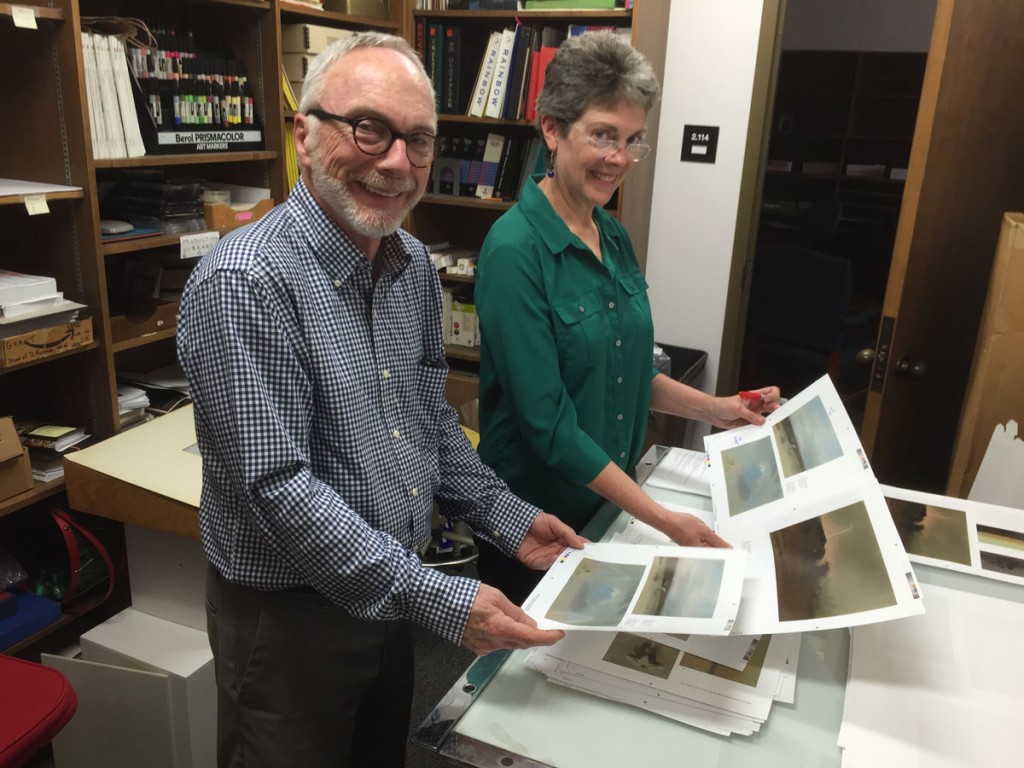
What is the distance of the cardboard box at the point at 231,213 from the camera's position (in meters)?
2.38

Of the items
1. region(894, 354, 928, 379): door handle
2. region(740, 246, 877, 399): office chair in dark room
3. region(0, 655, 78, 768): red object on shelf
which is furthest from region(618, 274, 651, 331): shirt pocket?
region(740, 246, 877, 399): office chair in dark room

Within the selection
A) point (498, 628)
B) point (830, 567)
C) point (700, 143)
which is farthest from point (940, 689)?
point (700, 143)

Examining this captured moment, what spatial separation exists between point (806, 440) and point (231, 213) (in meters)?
1.87

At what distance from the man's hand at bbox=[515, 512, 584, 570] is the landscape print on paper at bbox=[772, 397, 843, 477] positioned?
1.14 feet

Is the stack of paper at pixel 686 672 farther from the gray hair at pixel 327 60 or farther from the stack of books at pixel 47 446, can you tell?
the stack of books at pixel 47 446

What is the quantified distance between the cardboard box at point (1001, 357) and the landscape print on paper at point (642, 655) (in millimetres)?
1021

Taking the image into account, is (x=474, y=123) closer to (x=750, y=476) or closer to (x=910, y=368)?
(x=910, y=368)

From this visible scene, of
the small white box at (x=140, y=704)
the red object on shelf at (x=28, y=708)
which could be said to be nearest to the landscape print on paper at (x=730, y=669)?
the red object on shelf at (x=28, y=708)

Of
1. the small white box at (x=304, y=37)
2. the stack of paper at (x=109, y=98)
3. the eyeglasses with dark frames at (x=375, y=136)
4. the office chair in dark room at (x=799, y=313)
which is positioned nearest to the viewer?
the eyeglasses with dark frames at (x=375, y=136)

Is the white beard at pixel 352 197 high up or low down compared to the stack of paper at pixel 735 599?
up

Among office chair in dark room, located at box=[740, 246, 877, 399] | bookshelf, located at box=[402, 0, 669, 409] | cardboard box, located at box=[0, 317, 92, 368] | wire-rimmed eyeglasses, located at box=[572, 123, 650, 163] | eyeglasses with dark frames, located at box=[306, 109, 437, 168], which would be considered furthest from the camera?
office chair in dark room, located at box=[740, 246, 877, 399]

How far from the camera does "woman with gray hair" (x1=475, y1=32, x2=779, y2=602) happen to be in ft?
4.06

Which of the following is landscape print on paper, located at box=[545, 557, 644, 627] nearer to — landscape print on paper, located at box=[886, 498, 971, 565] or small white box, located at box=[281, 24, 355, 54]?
landscape print on paper, located at box=[886, 498, 971, 565]

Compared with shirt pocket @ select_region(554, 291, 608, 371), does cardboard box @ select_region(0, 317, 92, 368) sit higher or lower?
lower
